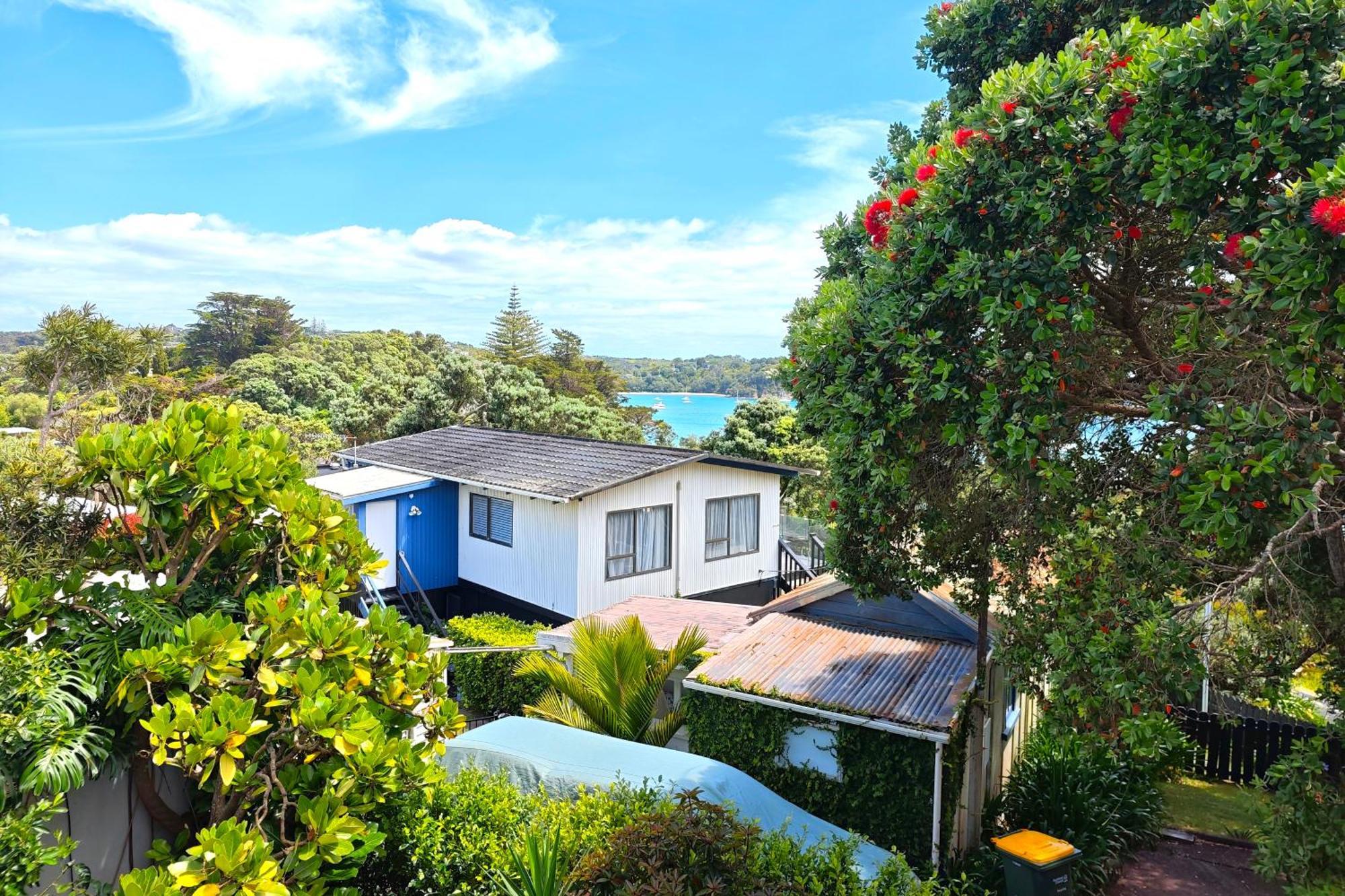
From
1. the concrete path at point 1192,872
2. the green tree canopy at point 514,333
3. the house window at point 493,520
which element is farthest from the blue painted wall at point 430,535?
the green tree canopy at point 514,333

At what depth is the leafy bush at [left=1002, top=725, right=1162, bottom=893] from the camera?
927 cm

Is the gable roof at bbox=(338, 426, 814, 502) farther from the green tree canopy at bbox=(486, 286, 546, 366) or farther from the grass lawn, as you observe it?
the green tree canopy at bbox=(486, 286, 546, 366)

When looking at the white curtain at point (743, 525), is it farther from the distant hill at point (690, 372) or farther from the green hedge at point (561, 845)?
the distant hill at point (690, 372)

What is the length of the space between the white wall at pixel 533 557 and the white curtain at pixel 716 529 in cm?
348

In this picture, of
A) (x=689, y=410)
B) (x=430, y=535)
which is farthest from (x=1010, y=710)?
(x=689, y=410)

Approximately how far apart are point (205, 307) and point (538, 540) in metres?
79.3

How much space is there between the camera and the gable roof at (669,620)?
11.7m

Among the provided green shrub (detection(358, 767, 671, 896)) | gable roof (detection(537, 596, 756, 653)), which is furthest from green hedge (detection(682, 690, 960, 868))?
green shrub (detection(358, 767, 671, 896))

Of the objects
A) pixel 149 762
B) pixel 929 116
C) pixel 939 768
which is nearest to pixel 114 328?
pixel 149 762

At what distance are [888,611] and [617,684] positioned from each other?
11.9ft

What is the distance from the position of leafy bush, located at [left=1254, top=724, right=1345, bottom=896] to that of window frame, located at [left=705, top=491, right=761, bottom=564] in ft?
41.1

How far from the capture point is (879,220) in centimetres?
624

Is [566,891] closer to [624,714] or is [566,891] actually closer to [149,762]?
[149,762]

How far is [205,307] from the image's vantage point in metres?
80.0
